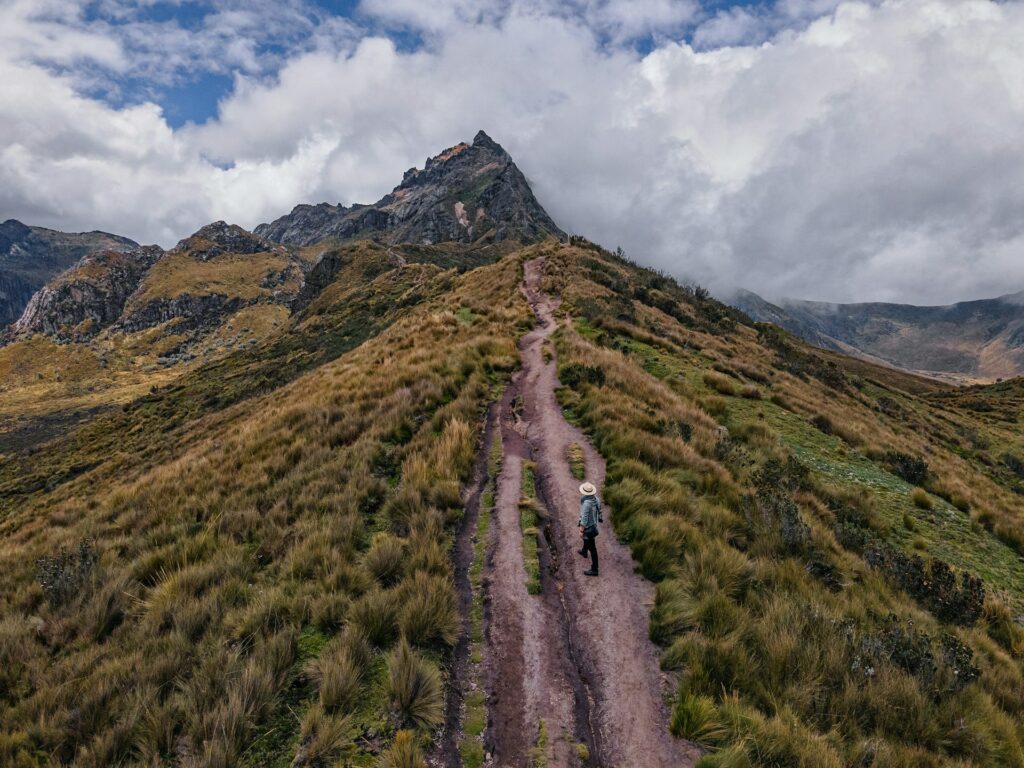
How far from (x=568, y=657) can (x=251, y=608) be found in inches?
164

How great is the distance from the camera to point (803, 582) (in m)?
7.05

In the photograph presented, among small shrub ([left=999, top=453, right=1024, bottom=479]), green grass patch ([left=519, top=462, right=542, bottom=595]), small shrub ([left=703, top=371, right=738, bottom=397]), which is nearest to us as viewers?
green grass patch ([left=519, top=462, right=542, bottom=595])

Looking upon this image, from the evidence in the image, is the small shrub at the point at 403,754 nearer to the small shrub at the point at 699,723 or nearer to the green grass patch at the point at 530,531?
the small shrub at the point at 699,723

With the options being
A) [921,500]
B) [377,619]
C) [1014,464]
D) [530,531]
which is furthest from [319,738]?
[1014,464]

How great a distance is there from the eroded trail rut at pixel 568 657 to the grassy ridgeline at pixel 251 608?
2.64ft

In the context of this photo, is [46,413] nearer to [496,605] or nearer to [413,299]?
[413,299]

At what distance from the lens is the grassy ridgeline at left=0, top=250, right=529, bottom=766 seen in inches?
176

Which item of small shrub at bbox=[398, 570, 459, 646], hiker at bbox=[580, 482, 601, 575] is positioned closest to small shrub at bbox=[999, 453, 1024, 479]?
hiker at bbox=[580, 482, 601, 575]

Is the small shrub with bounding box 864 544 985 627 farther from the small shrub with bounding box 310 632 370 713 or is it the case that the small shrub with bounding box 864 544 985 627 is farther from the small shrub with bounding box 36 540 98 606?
the small shrub with bounding box 36 540 98 606

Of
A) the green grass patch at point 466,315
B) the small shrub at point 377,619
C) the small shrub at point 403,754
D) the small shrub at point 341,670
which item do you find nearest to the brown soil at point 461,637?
the small shrub at point 403,754

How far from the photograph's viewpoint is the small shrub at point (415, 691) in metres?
4.62

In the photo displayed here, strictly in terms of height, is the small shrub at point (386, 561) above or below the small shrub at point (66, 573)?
above

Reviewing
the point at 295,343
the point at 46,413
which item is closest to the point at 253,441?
the point at 295,343

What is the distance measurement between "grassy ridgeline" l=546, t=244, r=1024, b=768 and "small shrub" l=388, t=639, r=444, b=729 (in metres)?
2.54
